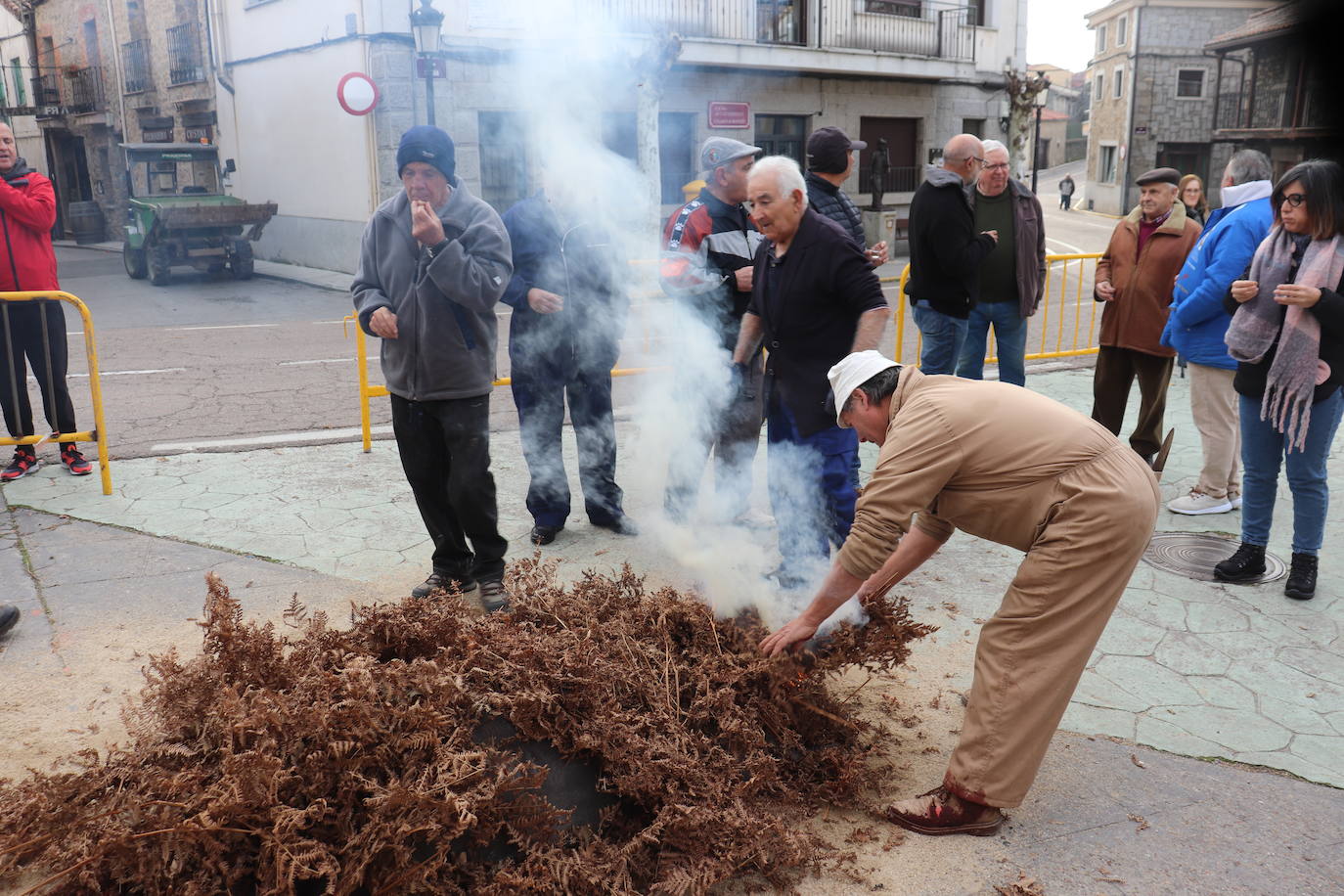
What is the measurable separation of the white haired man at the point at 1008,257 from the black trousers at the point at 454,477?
340 centimetres

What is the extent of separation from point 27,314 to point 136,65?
26420 millimetres

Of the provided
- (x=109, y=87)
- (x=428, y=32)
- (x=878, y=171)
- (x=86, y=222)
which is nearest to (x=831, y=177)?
(x=428, y=32)

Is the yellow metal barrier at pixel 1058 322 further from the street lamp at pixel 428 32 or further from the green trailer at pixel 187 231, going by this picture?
the green trailer at pixel 187 231

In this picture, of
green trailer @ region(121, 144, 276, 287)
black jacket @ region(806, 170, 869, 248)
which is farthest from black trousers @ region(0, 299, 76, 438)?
green trailer @ region(121, 144, 276, 287)

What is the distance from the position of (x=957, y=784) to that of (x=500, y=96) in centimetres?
998

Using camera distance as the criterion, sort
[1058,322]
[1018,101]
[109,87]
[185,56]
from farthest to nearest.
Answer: [109,87], [185,56], [1018,101], [1058,322]

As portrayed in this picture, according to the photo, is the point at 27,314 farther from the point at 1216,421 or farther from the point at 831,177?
the point at 1216,421

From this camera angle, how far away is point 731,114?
18.2m

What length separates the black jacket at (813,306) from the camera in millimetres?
4043

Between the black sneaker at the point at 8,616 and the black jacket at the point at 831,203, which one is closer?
the black sneaker at the point at 8,616

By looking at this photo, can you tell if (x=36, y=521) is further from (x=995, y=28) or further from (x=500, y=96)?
(x=995, y=28)

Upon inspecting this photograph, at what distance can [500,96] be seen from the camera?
36.6 feet

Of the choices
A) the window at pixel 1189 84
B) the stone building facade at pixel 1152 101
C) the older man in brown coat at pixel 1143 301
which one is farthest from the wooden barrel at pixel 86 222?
the window at pixel 1189 84

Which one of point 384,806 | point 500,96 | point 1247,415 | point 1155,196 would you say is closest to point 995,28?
point 500,96
